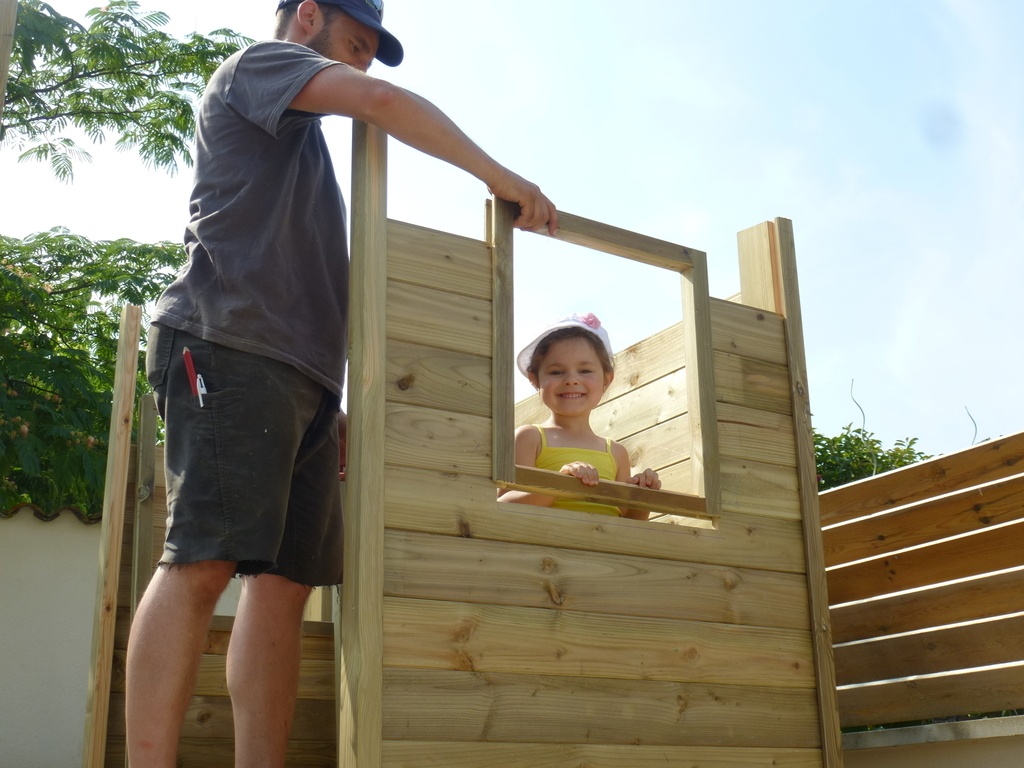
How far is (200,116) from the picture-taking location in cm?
262

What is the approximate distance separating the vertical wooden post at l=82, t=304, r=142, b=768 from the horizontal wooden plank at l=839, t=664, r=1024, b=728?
7.71ft

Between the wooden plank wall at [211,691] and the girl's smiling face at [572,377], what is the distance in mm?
1046

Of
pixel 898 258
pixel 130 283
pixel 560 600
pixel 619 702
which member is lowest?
pixel 619 702

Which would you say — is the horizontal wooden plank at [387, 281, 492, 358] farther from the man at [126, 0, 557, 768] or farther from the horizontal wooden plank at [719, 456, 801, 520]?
the horizontal wooden plank at [719, 456, 801, 520]

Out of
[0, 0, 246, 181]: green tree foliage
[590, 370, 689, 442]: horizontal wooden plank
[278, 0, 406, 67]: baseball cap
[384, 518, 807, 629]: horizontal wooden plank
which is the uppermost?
[0, 0, 246, 181]: green tree foliage

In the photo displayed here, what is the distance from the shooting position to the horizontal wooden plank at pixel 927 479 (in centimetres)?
401

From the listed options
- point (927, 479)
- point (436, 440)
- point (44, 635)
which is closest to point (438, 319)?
point (436, 440)

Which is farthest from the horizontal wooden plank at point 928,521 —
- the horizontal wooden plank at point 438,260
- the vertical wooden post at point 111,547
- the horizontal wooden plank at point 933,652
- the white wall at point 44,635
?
the white wall at point 44,635

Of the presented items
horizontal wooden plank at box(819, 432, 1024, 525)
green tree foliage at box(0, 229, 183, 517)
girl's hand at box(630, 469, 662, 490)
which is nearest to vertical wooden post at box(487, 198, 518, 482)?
girl's hand at box(630, 469, 662, 490)

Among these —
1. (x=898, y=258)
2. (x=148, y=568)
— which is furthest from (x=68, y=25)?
(x=148, y=568)

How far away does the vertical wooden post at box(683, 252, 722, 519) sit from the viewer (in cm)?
294

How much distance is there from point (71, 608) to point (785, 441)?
6570 mm

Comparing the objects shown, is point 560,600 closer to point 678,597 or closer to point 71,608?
point 678,597

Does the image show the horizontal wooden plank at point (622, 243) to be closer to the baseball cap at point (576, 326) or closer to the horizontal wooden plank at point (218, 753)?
the baseball cap at point (576, 326)
